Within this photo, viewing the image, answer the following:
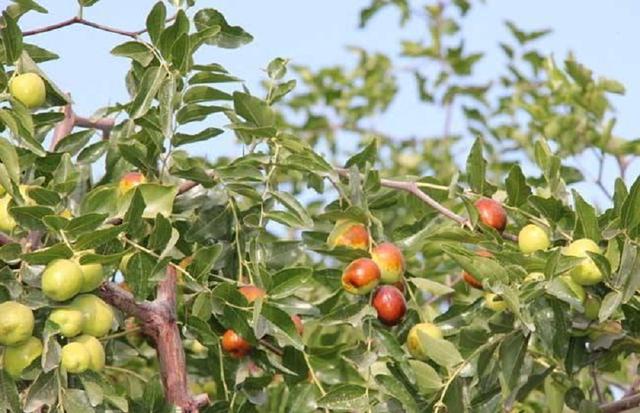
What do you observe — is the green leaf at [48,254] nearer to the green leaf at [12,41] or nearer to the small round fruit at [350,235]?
the green leaf at [12,41]

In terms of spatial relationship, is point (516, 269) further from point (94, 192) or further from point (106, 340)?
point (106, 340)

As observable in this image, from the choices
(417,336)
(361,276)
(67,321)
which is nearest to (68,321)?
(67,321)

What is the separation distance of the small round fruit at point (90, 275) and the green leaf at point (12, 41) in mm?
430

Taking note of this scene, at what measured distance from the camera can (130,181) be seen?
2.43 meters

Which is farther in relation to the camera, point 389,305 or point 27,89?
point 389,305

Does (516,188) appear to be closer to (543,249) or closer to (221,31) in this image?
(543,249)

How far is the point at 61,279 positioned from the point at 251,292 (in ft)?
1.47

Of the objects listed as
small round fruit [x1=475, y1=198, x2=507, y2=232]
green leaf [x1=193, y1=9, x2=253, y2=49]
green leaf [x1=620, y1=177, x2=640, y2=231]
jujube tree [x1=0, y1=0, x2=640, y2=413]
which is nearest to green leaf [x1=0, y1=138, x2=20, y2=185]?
jujube tree [x1=0, y1=0, x2=640, y2=413]

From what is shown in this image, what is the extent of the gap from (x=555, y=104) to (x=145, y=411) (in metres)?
3.03

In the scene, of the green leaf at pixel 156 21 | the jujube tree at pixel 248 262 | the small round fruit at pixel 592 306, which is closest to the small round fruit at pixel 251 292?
the jujube tree at pixel 248 262

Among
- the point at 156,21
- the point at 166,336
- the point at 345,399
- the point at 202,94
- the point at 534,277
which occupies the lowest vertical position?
the point at 345,399

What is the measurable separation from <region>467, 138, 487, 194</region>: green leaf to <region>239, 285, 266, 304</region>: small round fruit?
0.53 meters

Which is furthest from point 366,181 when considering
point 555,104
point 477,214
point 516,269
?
point 555,104

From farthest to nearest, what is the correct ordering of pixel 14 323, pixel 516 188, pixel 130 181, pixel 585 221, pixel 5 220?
pixel 516 188, pixel 130 181, pixel 585 221, pixel 5 220, pixel 14 323
